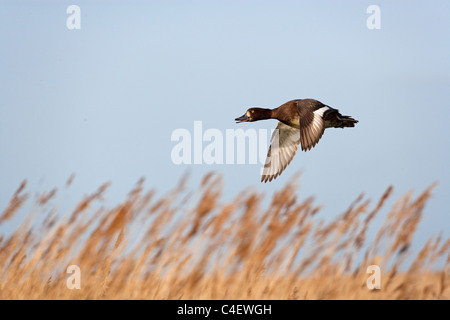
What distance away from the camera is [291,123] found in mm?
7348

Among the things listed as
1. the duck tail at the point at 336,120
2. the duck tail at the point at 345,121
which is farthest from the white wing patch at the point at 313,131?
the duck tail at the point at 345,121

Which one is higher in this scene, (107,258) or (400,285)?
(107,258)

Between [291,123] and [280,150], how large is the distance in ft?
1.32

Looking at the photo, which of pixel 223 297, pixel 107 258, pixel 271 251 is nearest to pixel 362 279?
pixel 271 251

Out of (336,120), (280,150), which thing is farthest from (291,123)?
(336,120)

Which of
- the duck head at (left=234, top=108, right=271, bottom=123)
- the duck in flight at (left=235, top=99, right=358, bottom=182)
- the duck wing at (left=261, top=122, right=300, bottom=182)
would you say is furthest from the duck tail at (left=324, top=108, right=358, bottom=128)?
the duck head at (left=234, top=108, right=271, bottom=123)

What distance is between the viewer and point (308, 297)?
418cm

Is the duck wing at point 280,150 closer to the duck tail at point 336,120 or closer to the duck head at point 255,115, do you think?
the duck head at point 255,115

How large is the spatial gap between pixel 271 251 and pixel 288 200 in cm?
39

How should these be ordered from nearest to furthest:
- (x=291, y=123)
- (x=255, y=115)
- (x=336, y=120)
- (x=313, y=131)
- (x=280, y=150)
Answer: (x=313, y=131)
(x=336, y=120)
(x=291, y=123)
(x=280, y=150)
(x=255, y=115)

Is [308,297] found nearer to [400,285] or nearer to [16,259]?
[400,285]

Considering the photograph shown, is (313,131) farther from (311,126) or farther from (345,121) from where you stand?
(345,121)

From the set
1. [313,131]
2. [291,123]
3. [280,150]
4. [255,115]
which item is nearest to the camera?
[313,131]
